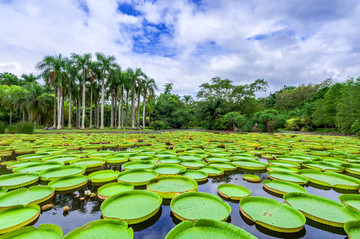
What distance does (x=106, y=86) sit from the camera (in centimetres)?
2611

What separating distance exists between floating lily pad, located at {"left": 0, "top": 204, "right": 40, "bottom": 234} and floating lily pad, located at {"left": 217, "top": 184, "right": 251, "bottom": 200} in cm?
290

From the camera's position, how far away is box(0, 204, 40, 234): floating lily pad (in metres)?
1.79

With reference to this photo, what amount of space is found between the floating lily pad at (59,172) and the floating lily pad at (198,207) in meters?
2.75

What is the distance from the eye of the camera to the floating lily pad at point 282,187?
9.95 ft

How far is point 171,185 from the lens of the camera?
3191 millimetres

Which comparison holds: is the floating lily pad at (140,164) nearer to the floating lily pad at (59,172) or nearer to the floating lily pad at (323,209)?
the floating lily pad at (59,172)

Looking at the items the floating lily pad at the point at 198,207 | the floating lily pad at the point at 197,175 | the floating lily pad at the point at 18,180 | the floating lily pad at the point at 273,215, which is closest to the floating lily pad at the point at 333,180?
the floating lily pad at the point at 273,215

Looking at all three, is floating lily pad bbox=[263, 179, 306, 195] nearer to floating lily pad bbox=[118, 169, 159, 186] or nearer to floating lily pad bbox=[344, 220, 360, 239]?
floating lily pad bbox=[344, 220, 360, 239]

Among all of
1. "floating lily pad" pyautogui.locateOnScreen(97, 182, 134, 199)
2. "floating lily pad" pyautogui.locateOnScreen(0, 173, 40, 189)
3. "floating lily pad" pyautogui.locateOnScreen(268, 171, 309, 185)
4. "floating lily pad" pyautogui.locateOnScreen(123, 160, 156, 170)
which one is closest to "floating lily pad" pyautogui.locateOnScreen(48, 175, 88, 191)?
"floating lily pad" pyautogui.locateOnScreen(0, 173, 40, 189)

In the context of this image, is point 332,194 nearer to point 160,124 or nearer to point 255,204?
point 255,204

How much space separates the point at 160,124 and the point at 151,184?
27.3 metres

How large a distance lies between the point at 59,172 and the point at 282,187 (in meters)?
5.11

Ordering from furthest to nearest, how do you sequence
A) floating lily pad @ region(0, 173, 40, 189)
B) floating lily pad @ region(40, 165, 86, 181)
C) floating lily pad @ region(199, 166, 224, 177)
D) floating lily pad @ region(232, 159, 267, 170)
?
floating lily pad @ region(232, 159, 267, 170) → floating lily pad @ region(199, 166, 224, 177) → floating lily pad @ region(40, 165, 86, 181) → floating lily pad @ region(0, 173, 40, 189)

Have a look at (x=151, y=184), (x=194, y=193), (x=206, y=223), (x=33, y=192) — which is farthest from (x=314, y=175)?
(x=33, y=192)
